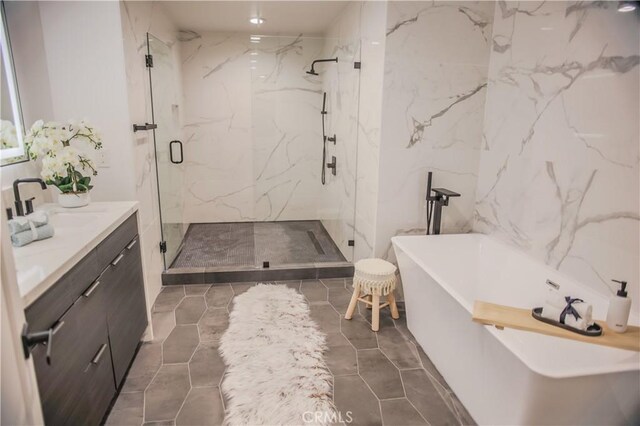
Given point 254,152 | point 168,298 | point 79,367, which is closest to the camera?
point 79,367

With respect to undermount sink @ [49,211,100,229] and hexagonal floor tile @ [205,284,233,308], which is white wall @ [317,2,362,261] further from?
undermount sink @ [49,211,100,229]

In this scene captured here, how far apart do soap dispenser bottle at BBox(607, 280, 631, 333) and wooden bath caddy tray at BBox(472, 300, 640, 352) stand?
3cm

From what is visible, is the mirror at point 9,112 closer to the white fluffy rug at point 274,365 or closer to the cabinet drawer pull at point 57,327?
the cabinet drawer pull at point 57,327

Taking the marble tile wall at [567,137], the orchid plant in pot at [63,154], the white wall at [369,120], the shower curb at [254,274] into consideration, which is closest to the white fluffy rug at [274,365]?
the shower curb at [254,274]

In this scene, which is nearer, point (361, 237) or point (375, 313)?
point (375, 313)

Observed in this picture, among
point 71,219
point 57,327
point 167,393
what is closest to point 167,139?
point 71,219

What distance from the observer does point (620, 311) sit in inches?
68.4

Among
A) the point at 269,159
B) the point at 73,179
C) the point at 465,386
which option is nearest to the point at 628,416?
Result: the point at 465,386

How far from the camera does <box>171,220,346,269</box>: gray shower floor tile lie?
12.6ft

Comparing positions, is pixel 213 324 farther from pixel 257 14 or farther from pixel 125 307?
pixel 257 14

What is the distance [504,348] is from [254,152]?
3508 mm

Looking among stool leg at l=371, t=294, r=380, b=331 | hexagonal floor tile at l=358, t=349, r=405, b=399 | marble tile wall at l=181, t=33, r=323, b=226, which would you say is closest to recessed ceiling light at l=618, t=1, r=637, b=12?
stool leg at l=371, t=294, r=380, b=331

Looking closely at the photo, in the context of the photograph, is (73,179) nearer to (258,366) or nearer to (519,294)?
(258,366)

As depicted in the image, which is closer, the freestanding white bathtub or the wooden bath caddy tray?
the freestanding white bathtub
